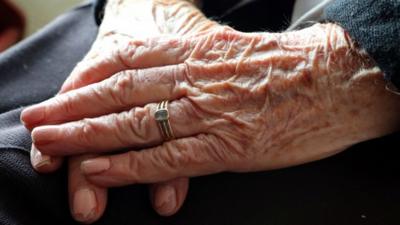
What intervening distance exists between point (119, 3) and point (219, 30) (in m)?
0.33

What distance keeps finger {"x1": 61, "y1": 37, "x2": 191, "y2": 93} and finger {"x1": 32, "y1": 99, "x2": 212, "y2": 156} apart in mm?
84

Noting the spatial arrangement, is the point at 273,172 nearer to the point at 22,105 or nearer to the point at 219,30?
the point at 219,30

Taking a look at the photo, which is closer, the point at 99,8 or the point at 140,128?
the point at 140,128

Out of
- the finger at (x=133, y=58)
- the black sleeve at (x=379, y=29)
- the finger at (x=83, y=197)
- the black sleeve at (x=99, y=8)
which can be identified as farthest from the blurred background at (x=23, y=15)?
the black sleeve at (x=379, y=29)

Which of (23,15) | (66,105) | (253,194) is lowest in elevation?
(23,15)

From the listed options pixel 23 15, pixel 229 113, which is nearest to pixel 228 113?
pixel 229 113

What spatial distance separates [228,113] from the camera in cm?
64

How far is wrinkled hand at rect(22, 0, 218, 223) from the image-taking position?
612mm

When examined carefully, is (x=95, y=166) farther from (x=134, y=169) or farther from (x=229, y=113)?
(x=229, y=113)

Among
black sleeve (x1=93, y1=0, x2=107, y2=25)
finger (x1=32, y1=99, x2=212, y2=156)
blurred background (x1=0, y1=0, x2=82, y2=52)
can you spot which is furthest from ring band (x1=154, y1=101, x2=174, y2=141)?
blurred background (x1=0, y1=0, x2=82, y2=52)

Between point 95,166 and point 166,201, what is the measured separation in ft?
0.35

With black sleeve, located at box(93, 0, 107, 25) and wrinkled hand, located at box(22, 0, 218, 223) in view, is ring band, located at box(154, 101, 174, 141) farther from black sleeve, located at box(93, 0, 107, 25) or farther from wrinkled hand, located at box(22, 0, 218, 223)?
black sleeve, located at box(93, 0, 107, 25)

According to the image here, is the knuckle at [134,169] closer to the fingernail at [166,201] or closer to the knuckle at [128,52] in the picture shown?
the fingernail at [166,201]

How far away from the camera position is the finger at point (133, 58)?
69cm
